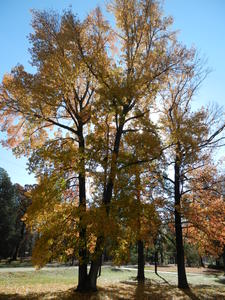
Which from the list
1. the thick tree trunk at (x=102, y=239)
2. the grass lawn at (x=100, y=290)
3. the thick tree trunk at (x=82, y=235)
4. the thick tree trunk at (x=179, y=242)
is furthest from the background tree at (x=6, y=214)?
the thick tree trunk at (x=102, y=239)

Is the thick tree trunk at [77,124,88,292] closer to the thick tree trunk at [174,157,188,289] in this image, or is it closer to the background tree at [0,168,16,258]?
the thick tree trunk at [174,157,188,289]

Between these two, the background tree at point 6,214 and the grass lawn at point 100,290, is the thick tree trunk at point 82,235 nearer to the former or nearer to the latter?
the grass lawn at point 100,290

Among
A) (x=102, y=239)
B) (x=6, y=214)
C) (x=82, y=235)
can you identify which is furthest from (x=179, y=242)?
(x=6, y=214)

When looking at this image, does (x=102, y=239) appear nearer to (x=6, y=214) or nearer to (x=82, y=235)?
(x=82, y=235)

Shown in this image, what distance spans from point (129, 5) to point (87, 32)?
1968 mm

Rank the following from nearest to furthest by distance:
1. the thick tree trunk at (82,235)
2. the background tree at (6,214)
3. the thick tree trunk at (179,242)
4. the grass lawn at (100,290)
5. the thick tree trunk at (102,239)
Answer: the thick tree trunk at (82,235) < the thick tree trunk at (102,239) < the grass lawn at (100,290) < the thick tree trunk at (179,242) < the background tree at (6,214)

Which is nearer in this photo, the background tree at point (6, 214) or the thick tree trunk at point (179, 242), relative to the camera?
the thick tree trunk at point (179, 242)

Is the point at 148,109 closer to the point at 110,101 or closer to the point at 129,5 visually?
the point at 110,101

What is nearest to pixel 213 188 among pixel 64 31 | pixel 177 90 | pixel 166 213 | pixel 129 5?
pixel 166 213

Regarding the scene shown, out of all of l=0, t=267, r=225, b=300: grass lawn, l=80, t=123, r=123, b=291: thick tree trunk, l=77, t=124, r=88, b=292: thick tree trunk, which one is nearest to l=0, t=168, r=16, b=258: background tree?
l=0, t=267, r=225, b=300: grass lawn

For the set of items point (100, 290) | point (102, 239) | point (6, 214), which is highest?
point (6, 214)

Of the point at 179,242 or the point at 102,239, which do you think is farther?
the point at 179,242

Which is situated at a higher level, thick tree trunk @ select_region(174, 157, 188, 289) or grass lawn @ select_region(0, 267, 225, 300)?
thick tree trunk @ select_region(174, 157, 188, 289)

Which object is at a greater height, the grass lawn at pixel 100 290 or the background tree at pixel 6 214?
the background tree at pixel 6 214
